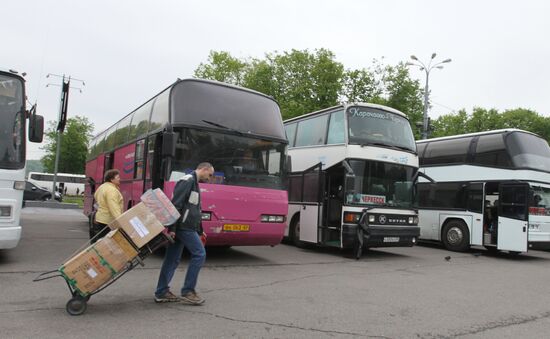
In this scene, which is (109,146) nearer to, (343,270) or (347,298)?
(343,270)

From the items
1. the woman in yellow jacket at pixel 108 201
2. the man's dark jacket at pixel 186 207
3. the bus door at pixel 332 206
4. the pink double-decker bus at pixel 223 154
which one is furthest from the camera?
the bus door at pixel 332 206

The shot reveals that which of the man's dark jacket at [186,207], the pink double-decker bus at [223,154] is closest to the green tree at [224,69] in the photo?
the pink double-decker bus at [223,154]

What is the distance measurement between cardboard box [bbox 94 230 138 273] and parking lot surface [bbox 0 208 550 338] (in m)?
0.58

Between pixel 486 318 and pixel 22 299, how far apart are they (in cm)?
582

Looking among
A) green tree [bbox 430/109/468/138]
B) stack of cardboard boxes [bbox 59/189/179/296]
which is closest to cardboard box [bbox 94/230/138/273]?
stack of cardboard boxes [bbox 59/189/179/296]

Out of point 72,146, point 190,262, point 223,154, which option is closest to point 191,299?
point 190,262

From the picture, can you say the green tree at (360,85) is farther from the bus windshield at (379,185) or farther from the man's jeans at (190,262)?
the man's jeans at (190,262)

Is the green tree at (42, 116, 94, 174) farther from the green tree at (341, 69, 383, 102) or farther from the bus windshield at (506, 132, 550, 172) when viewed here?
the bus windshield at (506, 132, 550, 172)

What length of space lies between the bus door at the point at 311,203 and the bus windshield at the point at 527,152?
5835 mm

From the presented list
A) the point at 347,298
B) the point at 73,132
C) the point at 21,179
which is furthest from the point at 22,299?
the point at 73,132

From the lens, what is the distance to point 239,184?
30.7 ft

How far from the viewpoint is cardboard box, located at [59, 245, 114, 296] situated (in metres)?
5.16

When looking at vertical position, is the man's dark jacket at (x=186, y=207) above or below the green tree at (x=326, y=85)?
below

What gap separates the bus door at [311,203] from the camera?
12.8m
